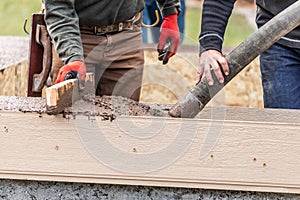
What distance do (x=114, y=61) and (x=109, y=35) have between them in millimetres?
152

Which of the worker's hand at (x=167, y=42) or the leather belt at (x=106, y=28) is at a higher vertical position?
the leather belt at (x=106, y=28)

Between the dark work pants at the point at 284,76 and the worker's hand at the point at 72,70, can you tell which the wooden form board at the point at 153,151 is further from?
the dark work pants at the point at 284,76

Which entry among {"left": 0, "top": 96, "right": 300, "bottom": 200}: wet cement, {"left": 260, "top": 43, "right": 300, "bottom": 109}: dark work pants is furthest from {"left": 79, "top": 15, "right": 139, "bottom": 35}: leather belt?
{"left": 0, "top": 96, "right": 300, "bottom": 200}: wet cement

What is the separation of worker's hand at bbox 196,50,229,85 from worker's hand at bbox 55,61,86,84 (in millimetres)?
406

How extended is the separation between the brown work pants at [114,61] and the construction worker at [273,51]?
22.1 inches

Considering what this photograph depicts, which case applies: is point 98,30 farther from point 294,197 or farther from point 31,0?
point 31,0

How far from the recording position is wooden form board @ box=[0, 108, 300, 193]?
224 centimetres

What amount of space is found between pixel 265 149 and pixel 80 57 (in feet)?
2.46

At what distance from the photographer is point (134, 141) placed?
225cm

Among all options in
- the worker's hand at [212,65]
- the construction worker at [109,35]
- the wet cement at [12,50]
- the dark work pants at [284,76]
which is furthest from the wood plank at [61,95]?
the wet cement at [12,50]

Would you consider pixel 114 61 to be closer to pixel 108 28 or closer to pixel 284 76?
pixel 108 28

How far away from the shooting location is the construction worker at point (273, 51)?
2.67m

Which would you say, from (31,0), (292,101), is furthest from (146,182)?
(31,0)

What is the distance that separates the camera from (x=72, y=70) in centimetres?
251
